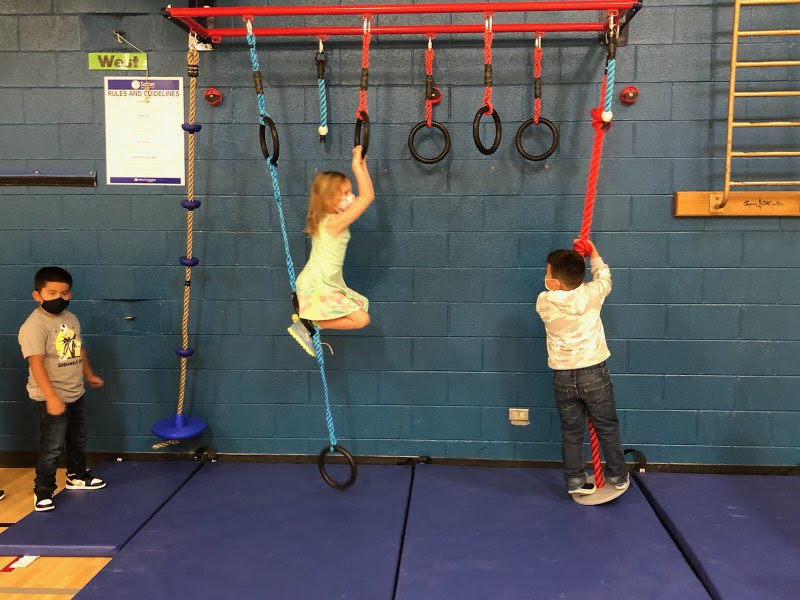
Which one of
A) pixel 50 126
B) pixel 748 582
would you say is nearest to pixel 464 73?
pixel 50 126

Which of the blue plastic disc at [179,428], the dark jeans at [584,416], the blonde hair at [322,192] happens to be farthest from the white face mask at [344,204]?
the blue plastic disc at [179,428]

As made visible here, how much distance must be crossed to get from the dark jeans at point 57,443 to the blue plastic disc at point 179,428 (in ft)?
1.29

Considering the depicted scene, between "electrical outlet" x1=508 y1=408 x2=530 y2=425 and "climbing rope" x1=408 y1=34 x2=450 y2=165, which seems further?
"electrical outlet" x1=508 y1=408 x2=530 y2=425

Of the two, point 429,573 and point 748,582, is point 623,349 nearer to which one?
point 748,582

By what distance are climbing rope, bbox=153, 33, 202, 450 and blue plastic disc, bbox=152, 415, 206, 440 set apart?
0.03 meters

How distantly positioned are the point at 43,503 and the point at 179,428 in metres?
0.70

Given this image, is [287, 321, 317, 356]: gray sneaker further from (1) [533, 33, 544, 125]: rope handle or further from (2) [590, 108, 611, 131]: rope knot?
(2) [590, 108, 611, 131]: rope knot

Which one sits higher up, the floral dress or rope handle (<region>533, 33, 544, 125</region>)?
rope handle (<region>533, 33, 544, 125</region>)

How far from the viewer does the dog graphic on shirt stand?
137 inches

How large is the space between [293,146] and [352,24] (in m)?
0.71

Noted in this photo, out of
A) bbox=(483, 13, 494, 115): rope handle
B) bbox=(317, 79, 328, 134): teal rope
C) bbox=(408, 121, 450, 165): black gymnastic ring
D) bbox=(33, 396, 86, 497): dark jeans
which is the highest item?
bbox=(483, 13, 494, 115): rope handle

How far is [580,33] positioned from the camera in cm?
362

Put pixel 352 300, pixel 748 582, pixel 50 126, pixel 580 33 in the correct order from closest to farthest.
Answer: pixel 748 582
pixel 352 300
pixel 580 33
pixel 50 126


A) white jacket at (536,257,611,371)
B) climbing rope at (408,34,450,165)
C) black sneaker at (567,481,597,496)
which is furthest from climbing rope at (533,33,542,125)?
black sneaker at (567,481,597,496)
